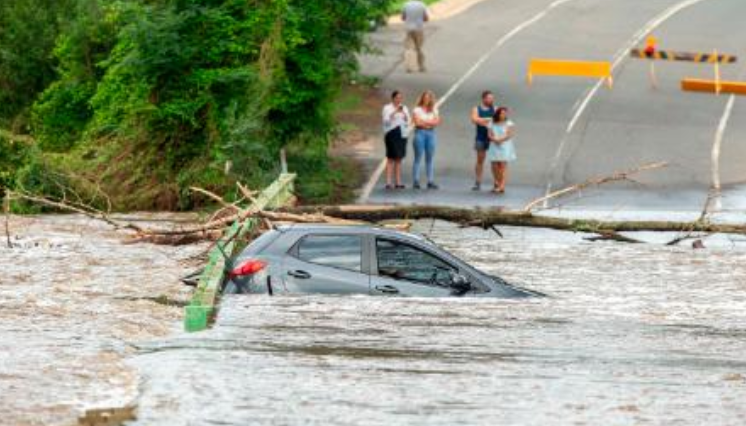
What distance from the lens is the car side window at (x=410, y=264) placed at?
1964 cm

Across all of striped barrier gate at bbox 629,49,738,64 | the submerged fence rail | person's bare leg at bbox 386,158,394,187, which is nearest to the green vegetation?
person's bare leg at bbox 386,158,394,187

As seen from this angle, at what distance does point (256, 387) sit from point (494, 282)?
5.79 metres

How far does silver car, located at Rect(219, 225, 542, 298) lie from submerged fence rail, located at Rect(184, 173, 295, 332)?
313 mm

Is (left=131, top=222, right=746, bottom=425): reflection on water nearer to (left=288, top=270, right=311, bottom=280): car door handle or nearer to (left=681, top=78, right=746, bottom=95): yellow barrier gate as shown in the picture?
(left=288, top=270, right=311, bottom=280): car door handle

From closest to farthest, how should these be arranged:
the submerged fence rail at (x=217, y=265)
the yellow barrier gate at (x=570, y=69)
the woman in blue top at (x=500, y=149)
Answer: the submerged fence rail at (x=217, y=265)
the woman in blue top at (x=500, y=149)
the yellow barrier gate at (x=570, y=69)

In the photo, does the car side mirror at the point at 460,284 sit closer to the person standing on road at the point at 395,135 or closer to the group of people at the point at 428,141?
the group of people at the point at 428,141

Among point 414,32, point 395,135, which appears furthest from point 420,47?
point 395,135

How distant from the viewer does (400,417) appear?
1368 centimetres

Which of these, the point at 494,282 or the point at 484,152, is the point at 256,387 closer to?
the point at 494,282

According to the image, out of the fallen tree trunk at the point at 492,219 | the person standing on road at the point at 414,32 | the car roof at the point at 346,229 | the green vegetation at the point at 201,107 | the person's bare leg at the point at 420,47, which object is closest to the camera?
the car roof at the point at 346,229

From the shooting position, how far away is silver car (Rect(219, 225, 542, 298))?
1939 centimetres

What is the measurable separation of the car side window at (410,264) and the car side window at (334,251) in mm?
223

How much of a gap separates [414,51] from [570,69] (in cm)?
398

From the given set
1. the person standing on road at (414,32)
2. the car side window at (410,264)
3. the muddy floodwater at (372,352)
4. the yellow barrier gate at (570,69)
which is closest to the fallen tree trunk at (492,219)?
the muddy floodwater at (372,352)
